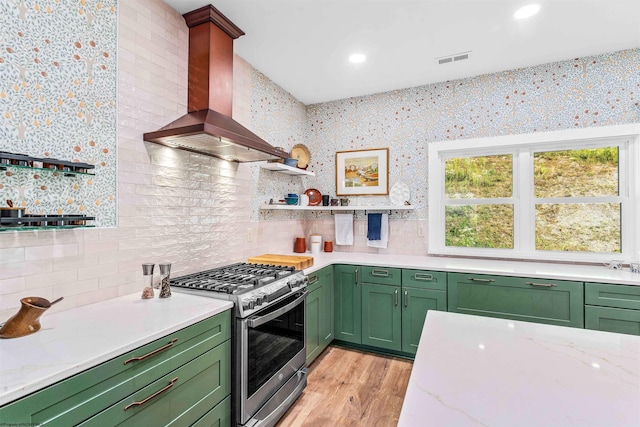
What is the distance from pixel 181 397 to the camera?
1404mm

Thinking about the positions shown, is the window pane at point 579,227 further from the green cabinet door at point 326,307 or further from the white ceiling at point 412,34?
the green cabinet door at point 326,307

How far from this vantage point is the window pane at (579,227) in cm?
279

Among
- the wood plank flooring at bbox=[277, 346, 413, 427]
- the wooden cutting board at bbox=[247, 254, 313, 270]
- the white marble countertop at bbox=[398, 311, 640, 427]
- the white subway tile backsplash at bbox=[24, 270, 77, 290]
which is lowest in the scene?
the wood plank flooring at bbox=[277, 346, 413, 427]

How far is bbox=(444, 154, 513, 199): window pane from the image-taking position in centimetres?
315

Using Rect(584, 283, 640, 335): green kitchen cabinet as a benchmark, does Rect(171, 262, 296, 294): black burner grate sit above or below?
above

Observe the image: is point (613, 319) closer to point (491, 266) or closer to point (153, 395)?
point (491, 266)

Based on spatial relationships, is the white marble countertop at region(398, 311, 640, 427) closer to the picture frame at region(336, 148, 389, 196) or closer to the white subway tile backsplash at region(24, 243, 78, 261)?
the white subway tile backsplash at region(24, 243, 78, 261)

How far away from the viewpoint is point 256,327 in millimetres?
1809

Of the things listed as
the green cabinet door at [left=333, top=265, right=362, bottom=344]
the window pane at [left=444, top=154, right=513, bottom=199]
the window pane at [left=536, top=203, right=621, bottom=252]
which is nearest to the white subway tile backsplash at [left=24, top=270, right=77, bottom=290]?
the green cabinet door at [left=333, top=265, right=362, bottom=344]

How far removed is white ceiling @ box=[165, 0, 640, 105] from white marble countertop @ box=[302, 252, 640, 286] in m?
1.88

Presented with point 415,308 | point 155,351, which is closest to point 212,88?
point 155,351

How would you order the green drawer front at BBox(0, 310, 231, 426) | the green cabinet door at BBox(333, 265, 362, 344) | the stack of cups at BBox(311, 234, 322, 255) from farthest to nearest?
the stack of cups at BBox(311, 234, 322, 255) < the green cabinet door at BBox(333, 265, 362, 344) < the green drawer front at BBox(0, 310, 231, 426)

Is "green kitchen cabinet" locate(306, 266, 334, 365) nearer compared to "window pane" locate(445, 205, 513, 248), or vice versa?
"green kitchen cabinet" locate(306, 266, 334, 365)

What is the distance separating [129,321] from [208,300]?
404 mm
